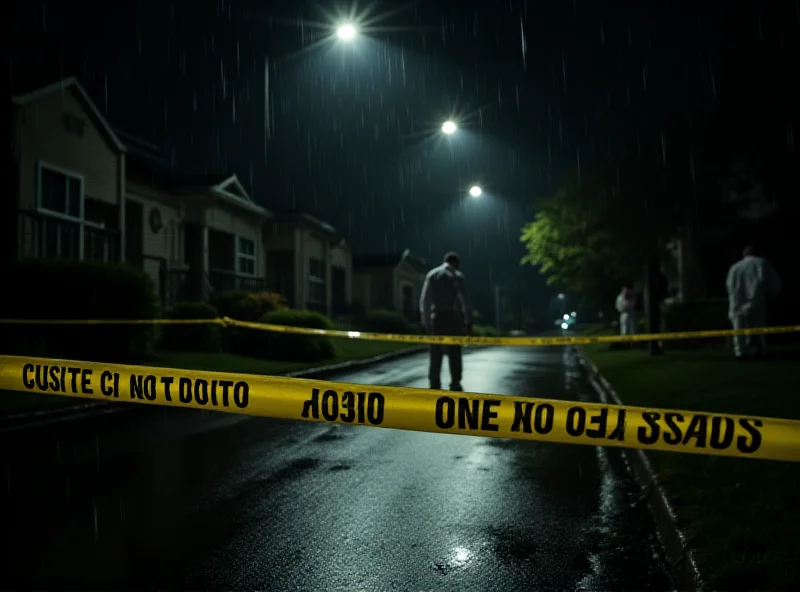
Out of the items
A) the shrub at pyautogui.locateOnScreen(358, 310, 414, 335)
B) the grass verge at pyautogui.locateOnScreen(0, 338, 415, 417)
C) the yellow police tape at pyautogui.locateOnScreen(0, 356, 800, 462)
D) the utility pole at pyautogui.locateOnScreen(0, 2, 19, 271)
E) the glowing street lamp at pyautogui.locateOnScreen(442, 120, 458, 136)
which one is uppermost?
the glowing street lamp at pyautogui.locateOnScreen(442, 120, 458, 136)

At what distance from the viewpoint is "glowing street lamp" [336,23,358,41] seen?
13211 mm

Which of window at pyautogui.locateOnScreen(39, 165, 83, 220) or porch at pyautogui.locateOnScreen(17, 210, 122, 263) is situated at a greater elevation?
window at pyautogui.locateOnScreen(39, 165, 83, 220)

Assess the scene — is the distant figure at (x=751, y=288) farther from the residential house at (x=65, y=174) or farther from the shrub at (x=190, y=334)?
the residential house at (x=65, y=174)

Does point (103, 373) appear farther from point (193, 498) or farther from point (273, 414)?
point (193, 498)

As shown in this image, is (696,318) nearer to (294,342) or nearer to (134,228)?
(294,342)

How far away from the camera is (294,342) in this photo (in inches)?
670

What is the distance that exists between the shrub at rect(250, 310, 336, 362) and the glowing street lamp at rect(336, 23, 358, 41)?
7.08 metres

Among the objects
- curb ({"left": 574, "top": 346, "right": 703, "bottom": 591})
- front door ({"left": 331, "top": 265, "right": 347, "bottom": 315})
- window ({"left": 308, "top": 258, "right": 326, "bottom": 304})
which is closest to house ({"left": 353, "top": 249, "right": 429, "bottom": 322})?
front door ({"left": 331, "top": 265, "right": 347, "bottom": 315})

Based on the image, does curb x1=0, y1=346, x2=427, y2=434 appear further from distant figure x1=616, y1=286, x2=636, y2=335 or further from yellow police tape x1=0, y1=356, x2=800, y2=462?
distant figure x1=616, y1=286, x2=636, y2=335

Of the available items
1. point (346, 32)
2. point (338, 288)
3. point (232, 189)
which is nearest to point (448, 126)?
point (346, 32)

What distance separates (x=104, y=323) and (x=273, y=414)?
10.0m

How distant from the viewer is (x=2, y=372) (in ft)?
13.7

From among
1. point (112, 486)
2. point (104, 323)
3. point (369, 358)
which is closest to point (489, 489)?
point (112, 486)

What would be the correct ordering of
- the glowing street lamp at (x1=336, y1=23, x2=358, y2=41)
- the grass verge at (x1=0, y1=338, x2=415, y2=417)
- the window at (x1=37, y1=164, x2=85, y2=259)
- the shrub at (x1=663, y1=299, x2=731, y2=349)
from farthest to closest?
1. the shrub at (x1=663, y1=299, x2=731, y2=349)
2. the window at (x1=37, y1=164, x2=85, y2=259)
3. the glowing street lamp at (x1=336, y1=23, x2=358, y2=41)
4. the grass verge at (x1=0, y1=338, x2=415, y2=417)
